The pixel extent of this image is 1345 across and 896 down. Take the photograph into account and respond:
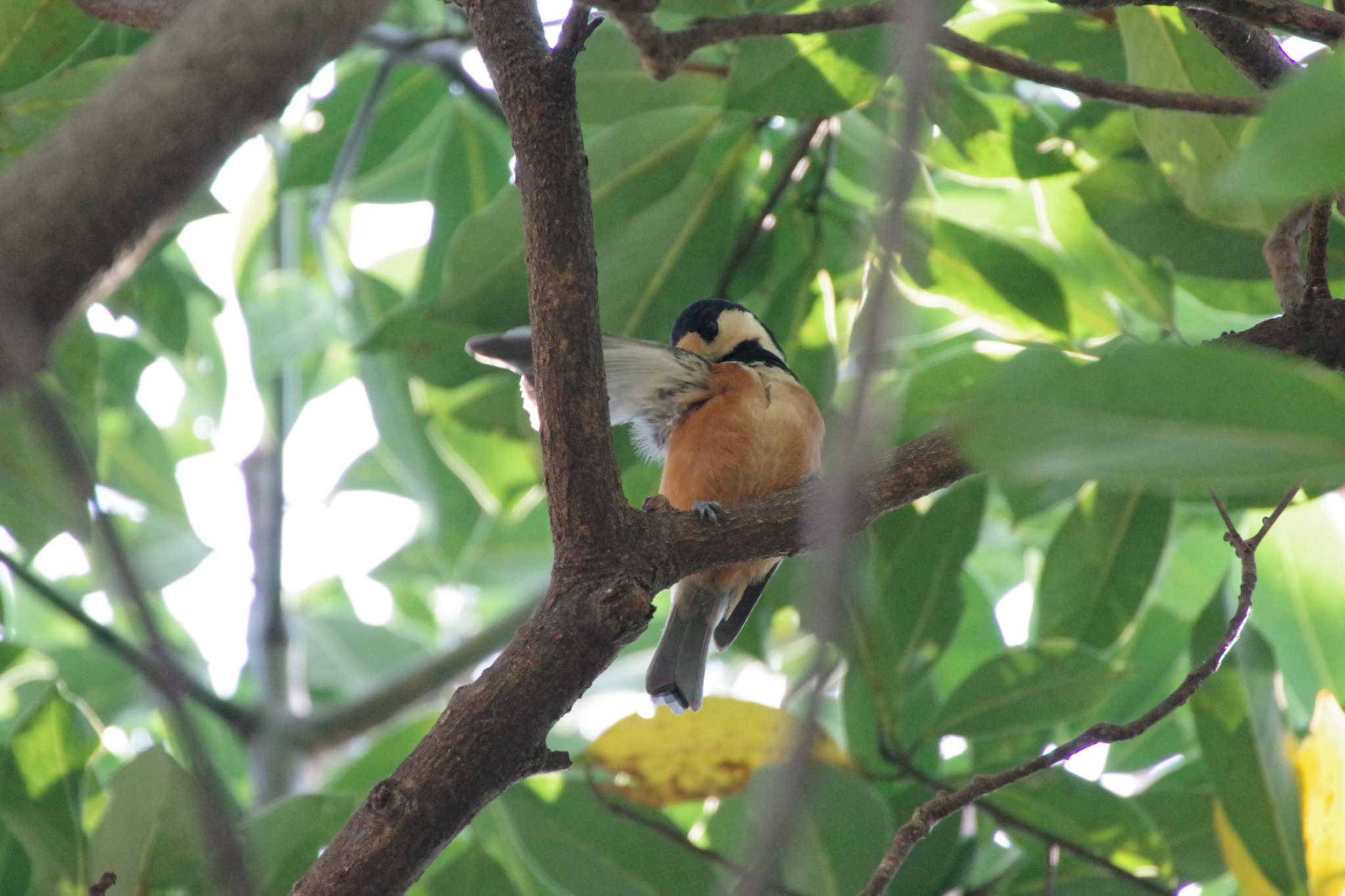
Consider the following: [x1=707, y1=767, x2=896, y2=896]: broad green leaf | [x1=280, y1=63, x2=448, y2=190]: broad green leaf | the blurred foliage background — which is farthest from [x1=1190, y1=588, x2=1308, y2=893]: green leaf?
[x1=280, y1=63, x2=448, y2=190]: broad green leaf

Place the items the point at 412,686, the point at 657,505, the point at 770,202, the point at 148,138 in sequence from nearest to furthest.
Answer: the point at 148,138 < the point at 657,505 < the point at 770,202 < the point at 412,686

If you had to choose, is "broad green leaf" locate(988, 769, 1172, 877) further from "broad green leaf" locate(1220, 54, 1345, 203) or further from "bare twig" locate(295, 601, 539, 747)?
"broad green leaf" locate(1220, 54, 1345, 203)

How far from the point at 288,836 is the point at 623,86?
1.76 m

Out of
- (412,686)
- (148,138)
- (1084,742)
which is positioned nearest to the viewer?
(148,138)

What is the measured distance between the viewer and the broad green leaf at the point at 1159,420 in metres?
0.90

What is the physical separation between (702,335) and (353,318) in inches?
49.9

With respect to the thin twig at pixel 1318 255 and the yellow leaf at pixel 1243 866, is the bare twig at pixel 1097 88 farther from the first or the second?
the yellow leaf at pixel 1243 866

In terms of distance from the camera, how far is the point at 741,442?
3328 mm

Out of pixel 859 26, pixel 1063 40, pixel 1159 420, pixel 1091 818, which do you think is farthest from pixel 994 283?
pixel 1159 420

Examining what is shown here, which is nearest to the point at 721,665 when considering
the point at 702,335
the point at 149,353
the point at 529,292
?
the point at 702,335

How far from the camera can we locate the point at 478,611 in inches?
229

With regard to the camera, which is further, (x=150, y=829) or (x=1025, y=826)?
(x=1025, y=826)

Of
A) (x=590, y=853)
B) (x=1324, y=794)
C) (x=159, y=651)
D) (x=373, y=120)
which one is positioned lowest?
(x=1324, y=794)

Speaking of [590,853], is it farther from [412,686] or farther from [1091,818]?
[412,686]
